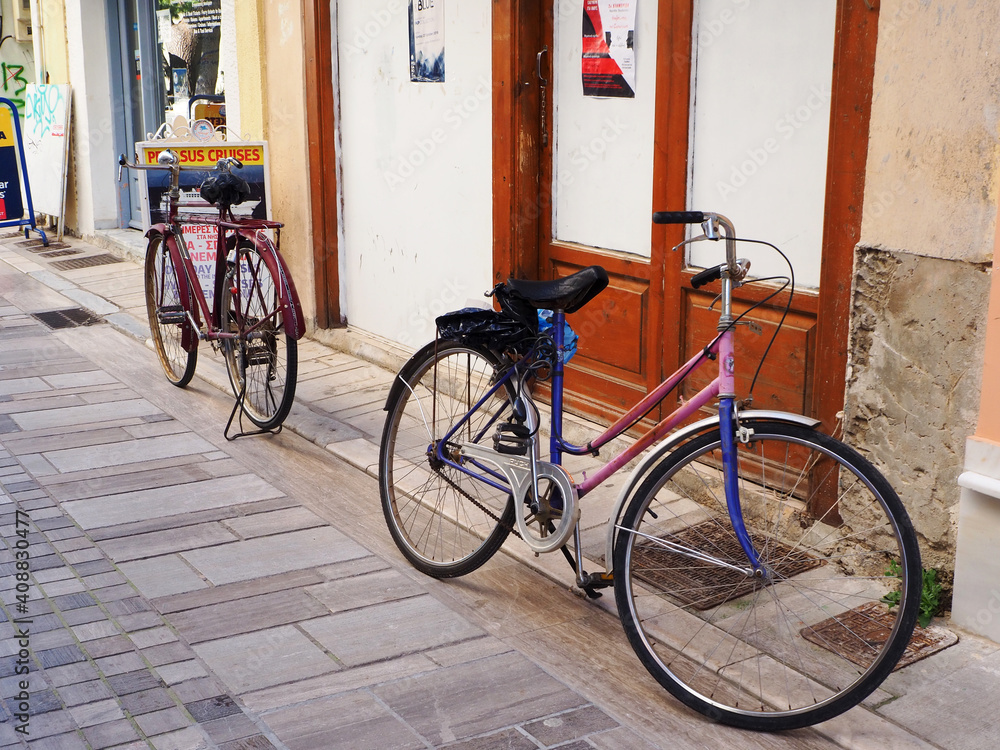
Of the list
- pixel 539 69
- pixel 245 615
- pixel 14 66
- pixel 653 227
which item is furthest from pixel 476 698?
pixel 14 66

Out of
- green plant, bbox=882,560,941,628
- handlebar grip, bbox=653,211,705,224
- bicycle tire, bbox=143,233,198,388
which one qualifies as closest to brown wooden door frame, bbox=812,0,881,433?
green plant, bbox=882,560,941,628

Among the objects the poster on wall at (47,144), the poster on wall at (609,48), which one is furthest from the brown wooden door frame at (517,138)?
the poster on wall at (47,144)

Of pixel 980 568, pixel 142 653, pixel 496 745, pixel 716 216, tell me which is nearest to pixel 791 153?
pixel 716 216

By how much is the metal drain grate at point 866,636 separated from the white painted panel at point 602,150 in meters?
2.11

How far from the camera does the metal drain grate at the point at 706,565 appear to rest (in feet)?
11.1

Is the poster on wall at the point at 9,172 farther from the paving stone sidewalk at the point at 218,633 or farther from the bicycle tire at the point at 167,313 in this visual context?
the paving stone sidewalk at the point at 218,633

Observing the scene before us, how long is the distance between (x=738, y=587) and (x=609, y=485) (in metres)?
1.49

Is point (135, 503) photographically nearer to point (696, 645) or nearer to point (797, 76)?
point (696, 645)

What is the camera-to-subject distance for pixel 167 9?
11016mm

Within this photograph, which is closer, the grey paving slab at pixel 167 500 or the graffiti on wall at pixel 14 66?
the grey paving slab at pixel 167 500

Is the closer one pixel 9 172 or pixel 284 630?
pixel 284 630

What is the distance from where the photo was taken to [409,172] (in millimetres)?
6871

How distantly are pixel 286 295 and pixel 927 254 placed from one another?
2.97 meters

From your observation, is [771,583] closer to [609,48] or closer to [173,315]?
[609,48]
